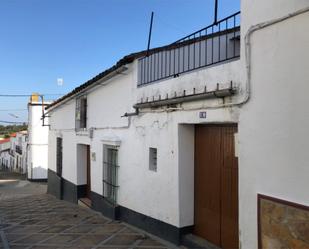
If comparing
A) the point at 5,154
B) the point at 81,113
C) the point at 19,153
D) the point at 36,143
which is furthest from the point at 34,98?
the point at 5,154

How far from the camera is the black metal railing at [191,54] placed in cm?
550

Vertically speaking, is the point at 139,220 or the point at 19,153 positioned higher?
the point at 139,220

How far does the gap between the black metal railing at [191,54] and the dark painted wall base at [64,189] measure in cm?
667

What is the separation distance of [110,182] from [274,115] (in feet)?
20.8

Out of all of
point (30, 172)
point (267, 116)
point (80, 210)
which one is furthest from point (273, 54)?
point (30, 172)

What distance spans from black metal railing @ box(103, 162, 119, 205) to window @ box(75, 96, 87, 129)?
268 cm

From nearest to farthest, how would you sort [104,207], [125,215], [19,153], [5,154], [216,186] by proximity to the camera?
[216,186] → [125,215] → [104,207] → [19,153] → [5,154]

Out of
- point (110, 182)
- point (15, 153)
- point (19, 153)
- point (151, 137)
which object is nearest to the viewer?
point (151, 137)

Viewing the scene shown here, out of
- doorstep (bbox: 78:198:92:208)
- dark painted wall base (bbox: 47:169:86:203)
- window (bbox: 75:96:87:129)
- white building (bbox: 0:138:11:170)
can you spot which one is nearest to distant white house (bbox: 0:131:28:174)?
white building (bbox: 0:138:11:170)

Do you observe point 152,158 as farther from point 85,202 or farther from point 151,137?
point 85,202

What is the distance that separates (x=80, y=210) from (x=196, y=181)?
6.27 meters

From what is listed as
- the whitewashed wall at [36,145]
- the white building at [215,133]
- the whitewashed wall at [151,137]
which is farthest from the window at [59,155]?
the whitewashed wall at [36,145]

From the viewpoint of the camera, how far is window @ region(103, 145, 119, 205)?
9.26 metres

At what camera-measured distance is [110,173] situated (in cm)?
969
